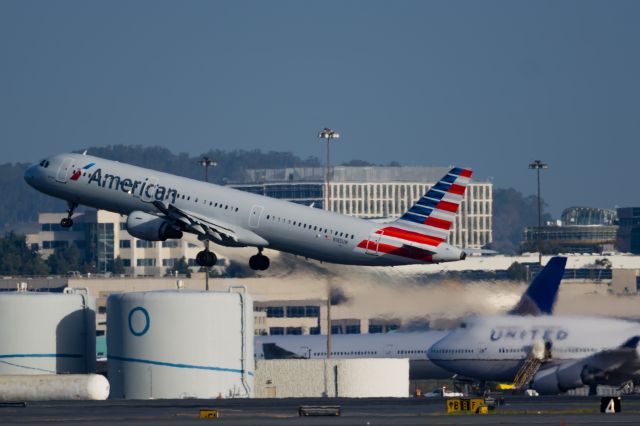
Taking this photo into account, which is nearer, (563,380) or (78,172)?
(563,380)

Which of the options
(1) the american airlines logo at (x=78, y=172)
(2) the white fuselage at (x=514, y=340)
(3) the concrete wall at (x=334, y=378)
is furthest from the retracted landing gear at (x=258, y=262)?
(2) the white fuselage at (x=514, y=340)

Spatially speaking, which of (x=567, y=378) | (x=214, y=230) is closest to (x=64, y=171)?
(x=214, y=230)

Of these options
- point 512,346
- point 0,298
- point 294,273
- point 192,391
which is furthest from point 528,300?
point 0,298

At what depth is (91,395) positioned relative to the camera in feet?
293

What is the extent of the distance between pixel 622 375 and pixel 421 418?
1208 inches

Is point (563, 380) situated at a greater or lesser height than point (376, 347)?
lesser

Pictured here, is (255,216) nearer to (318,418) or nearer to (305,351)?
(305,351)

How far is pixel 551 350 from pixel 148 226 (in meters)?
26.1

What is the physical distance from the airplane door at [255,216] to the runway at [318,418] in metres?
17.4

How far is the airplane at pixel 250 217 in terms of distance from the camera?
103m

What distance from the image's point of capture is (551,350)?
104m

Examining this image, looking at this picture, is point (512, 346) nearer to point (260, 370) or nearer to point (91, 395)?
point (260, 370)

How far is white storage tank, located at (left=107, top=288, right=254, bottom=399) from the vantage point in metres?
98.0

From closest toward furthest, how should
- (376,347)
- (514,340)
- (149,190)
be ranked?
(514,340), (149,190), (376,347)
